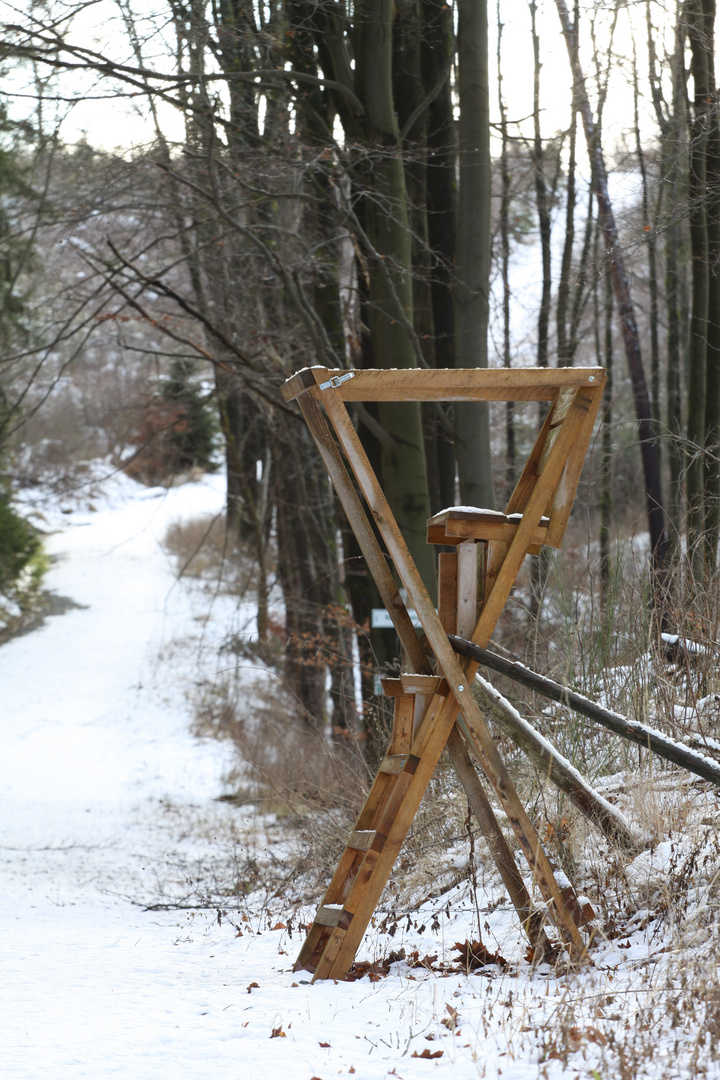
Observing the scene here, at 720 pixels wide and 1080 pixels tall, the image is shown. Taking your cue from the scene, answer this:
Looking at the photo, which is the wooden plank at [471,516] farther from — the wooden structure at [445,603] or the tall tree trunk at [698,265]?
the tall tree trunk at [698,265]

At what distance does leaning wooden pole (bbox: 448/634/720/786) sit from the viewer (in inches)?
127

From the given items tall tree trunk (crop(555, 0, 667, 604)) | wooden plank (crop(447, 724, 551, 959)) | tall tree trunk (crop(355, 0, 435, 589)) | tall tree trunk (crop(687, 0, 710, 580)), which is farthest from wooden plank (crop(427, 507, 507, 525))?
tall tree trunk (crop(555, 0, 667, 604))

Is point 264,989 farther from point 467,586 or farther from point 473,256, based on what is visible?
point 473,256

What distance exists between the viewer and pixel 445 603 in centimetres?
371

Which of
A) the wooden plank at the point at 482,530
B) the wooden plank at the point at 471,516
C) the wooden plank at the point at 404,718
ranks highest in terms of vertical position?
the wooden plank at the point at 471,516

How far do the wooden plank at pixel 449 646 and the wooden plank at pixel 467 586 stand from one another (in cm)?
11

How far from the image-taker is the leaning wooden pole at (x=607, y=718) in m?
3.22

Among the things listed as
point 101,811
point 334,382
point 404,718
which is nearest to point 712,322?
point 334,382

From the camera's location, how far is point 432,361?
9188 millimetres

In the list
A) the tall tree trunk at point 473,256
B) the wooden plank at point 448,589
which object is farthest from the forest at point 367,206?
the wooden plank at point 448,589

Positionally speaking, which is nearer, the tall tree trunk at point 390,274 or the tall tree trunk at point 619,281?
the tall tree trunk at point 390,274

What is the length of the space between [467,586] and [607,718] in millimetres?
704

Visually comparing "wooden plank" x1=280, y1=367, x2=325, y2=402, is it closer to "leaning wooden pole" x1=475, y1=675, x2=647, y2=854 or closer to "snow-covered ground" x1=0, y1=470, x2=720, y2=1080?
"leaning wooden pole" x1=475, y1=675, x2=647, y2=854

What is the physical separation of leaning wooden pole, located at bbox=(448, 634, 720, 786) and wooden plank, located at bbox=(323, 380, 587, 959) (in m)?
0.10
